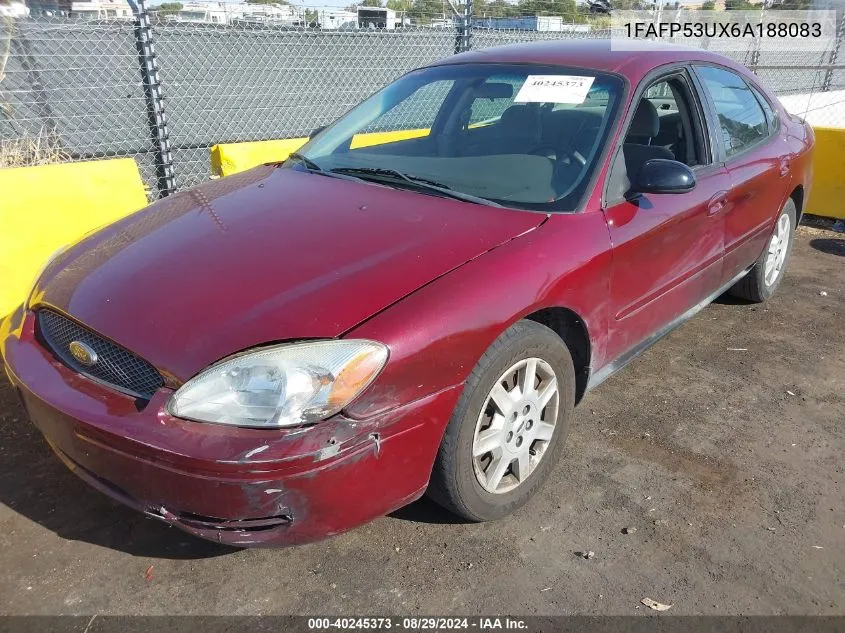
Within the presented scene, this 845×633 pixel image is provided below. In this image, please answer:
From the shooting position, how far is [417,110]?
12.2 ft

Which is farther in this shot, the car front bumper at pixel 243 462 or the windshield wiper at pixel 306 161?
the windshield wiper at pixel 306 161

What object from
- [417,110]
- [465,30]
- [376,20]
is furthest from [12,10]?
[417,110]

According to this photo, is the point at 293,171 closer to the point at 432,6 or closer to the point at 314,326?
the point at 314,326

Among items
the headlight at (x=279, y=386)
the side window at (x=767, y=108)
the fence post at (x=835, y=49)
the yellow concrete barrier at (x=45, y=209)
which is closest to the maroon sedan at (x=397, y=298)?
the headlight at (x=279, y=386)

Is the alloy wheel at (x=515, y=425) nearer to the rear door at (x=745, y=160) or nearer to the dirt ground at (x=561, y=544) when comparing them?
the dirt ground at (x=561, y=544)

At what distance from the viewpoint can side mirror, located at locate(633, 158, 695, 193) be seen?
2.74 metres

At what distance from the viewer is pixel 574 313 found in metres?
2.60

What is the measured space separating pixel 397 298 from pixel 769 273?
11.6 feet

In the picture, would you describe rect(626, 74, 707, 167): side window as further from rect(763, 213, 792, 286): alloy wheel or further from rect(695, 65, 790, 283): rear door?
rect(763, 213, 792, 286): alloy wheel

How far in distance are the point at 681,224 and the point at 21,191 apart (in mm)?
3719

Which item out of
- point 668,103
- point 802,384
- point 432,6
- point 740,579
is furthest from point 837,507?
point 432,6

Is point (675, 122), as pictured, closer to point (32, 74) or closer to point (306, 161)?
point (306, 161)

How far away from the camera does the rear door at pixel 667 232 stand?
9.25ft

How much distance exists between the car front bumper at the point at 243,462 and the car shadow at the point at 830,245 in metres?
5.17
